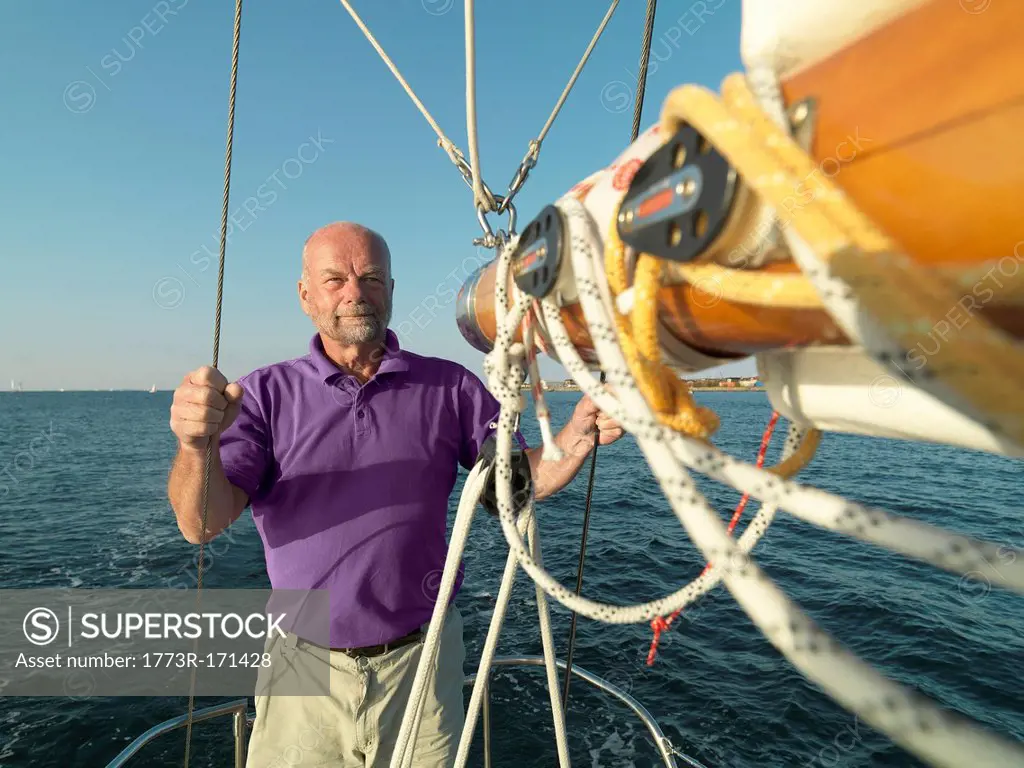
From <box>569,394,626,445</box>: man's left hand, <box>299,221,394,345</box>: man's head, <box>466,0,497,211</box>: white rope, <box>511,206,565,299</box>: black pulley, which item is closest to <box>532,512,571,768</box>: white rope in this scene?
<box>569,394,626,445</box>: man's left hand

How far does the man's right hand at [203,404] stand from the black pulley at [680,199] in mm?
1435

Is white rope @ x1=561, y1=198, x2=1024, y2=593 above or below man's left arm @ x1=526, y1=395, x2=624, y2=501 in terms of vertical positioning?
below

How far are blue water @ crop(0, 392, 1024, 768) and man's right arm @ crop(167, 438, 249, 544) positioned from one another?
414 centimetres

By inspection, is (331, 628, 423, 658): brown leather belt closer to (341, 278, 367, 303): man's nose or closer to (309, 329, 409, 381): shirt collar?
(309, 329, 409, 381): shirt collar

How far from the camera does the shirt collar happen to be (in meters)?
2.38

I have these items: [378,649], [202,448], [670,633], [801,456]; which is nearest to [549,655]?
[378,649]

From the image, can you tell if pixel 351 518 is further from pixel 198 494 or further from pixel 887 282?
pixel 887 282

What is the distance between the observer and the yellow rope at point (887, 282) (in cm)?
46

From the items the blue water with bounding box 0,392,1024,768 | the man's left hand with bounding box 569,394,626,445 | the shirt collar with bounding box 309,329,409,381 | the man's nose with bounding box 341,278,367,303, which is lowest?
the blue water with bounding box 0,392,1024,768

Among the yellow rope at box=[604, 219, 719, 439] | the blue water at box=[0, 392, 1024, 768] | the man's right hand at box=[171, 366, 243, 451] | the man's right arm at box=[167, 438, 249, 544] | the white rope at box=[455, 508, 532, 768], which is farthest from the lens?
the blue water at box=[0, 392, 1024, 768]

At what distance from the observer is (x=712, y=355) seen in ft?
2.81

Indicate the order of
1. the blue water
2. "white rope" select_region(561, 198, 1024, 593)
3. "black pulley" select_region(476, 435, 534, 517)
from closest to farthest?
"white rope" select_region(561, 198, 1024, 593) → "black pulley" select_region(476, 435, 534, 517) → the blue water

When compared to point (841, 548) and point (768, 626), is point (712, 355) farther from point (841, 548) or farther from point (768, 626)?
point (841, 548)


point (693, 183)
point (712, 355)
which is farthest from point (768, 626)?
→ point (693, 183)
